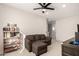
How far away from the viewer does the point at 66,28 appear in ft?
5.46

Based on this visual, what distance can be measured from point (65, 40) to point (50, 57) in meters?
0.41

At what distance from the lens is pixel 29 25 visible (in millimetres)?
1649

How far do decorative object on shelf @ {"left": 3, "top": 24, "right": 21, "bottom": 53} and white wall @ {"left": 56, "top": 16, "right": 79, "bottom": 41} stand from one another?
2.41 ft

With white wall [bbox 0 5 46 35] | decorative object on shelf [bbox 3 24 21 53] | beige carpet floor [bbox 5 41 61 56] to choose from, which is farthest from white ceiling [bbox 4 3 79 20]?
beige carpet floor [bbox 5 41 61 56]

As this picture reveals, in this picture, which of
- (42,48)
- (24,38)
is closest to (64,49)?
(42,48)

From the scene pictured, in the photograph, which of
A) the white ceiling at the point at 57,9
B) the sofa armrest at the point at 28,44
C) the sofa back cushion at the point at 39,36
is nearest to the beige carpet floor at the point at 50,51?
the sofa armrest at the point at 28,44

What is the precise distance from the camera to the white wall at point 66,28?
5.17 ft

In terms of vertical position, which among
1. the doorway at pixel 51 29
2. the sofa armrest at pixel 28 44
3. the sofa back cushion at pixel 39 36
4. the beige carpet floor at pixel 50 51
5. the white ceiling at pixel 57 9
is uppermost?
the white ceiling at pixel 57 9

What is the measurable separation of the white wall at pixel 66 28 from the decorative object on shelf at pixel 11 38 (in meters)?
0.73

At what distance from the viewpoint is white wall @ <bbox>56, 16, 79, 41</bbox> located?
1.58 metres

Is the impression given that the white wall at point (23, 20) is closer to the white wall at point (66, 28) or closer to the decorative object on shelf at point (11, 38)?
the decorative object on shelf at point (11, 38)

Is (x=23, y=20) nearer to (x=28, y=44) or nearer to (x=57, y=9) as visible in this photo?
(x=28, y=44)

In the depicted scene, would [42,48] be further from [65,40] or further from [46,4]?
[46,4]

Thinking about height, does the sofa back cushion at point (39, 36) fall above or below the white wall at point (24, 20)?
below
